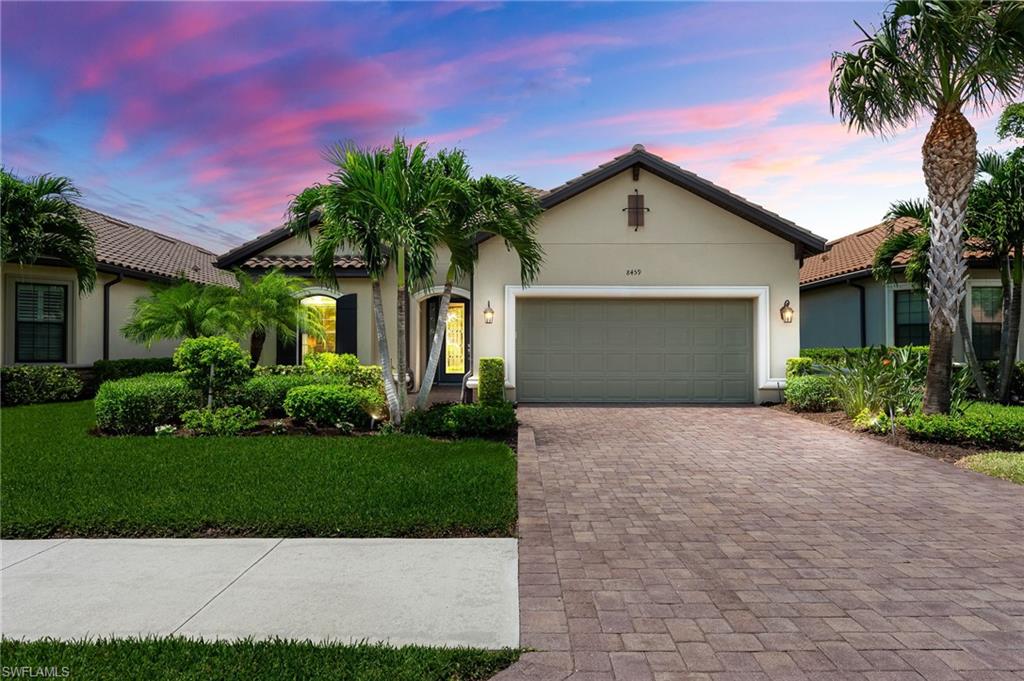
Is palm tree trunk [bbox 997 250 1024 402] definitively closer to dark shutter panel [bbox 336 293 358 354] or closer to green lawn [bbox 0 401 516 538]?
green lawn [bbox 0 401 516 538]

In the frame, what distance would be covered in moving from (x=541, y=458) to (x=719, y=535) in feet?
10.6

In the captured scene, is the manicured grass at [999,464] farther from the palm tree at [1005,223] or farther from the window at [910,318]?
the window at [910,318]

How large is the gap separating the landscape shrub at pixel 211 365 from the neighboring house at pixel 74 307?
259 inches

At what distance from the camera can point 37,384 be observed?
12719 millimetres

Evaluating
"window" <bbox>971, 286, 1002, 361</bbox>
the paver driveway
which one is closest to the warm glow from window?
the paver driveway

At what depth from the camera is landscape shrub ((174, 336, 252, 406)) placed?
9336mm

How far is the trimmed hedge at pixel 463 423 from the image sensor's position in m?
8.92

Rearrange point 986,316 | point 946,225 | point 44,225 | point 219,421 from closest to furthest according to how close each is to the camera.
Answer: point 219,421 → point 946,225 → point 44,225 → point 986,316

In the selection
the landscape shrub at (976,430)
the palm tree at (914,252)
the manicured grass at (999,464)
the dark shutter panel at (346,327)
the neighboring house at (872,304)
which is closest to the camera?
the manicured grass at (999,464)

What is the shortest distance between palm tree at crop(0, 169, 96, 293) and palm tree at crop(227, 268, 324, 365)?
320cm

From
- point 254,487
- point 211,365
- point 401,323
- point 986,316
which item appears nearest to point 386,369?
point 401,323

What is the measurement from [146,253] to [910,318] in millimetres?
23167

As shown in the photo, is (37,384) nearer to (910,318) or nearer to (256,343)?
(256,343)

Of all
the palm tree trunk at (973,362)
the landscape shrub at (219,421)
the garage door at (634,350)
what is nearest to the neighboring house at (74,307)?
the landscape shrub at (219,421)
